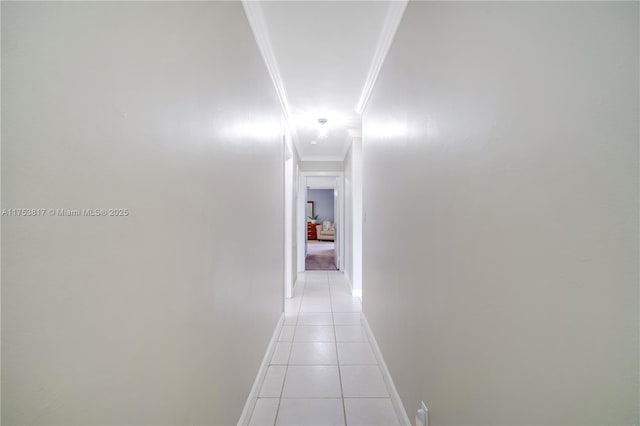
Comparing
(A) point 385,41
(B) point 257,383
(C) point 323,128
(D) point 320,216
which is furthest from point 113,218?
(D) point 320,216

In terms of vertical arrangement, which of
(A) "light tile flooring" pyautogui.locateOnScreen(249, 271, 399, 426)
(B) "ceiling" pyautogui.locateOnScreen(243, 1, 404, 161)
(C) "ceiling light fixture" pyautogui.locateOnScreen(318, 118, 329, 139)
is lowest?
(A) "light tile flooring" pyautogui.locateOnScreen(249, 271, 399, 426)

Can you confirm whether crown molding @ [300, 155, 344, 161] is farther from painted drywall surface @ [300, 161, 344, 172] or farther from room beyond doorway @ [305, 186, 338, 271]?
room beyond doorway @ [305, 186, 338, 271]

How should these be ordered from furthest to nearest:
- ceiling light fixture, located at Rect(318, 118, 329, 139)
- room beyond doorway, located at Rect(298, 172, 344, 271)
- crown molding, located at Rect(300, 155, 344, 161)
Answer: room beyond doorway, located at Rect(298, 172, 344, 271), crown molding, located at Rect(300, 155, 344, 161), ceiling light fixture, located at Rect(318, 118, 329, 139)

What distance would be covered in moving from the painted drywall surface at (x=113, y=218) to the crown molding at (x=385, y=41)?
1061mm

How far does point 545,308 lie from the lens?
0.57m

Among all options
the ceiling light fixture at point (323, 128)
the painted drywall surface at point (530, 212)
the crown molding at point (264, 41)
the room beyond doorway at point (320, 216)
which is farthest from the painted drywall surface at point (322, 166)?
the painted drywall surface at point (530, 212)

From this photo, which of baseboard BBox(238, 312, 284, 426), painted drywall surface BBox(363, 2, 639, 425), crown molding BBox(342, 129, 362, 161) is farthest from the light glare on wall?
crown molding BBox(342, 129, 362, 161)

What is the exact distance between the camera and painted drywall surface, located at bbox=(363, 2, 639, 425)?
458 millimetres

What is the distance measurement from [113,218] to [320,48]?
2018 millimetres

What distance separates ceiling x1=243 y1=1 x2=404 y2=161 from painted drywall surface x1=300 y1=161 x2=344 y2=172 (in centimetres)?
231

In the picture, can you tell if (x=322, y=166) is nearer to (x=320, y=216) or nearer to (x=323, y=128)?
(x=323, y=128)

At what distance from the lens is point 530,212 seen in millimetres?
601

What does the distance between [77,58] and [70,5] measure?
101mm

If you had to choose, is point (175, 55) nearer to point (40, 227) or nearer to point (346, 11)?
point (40, 227)
